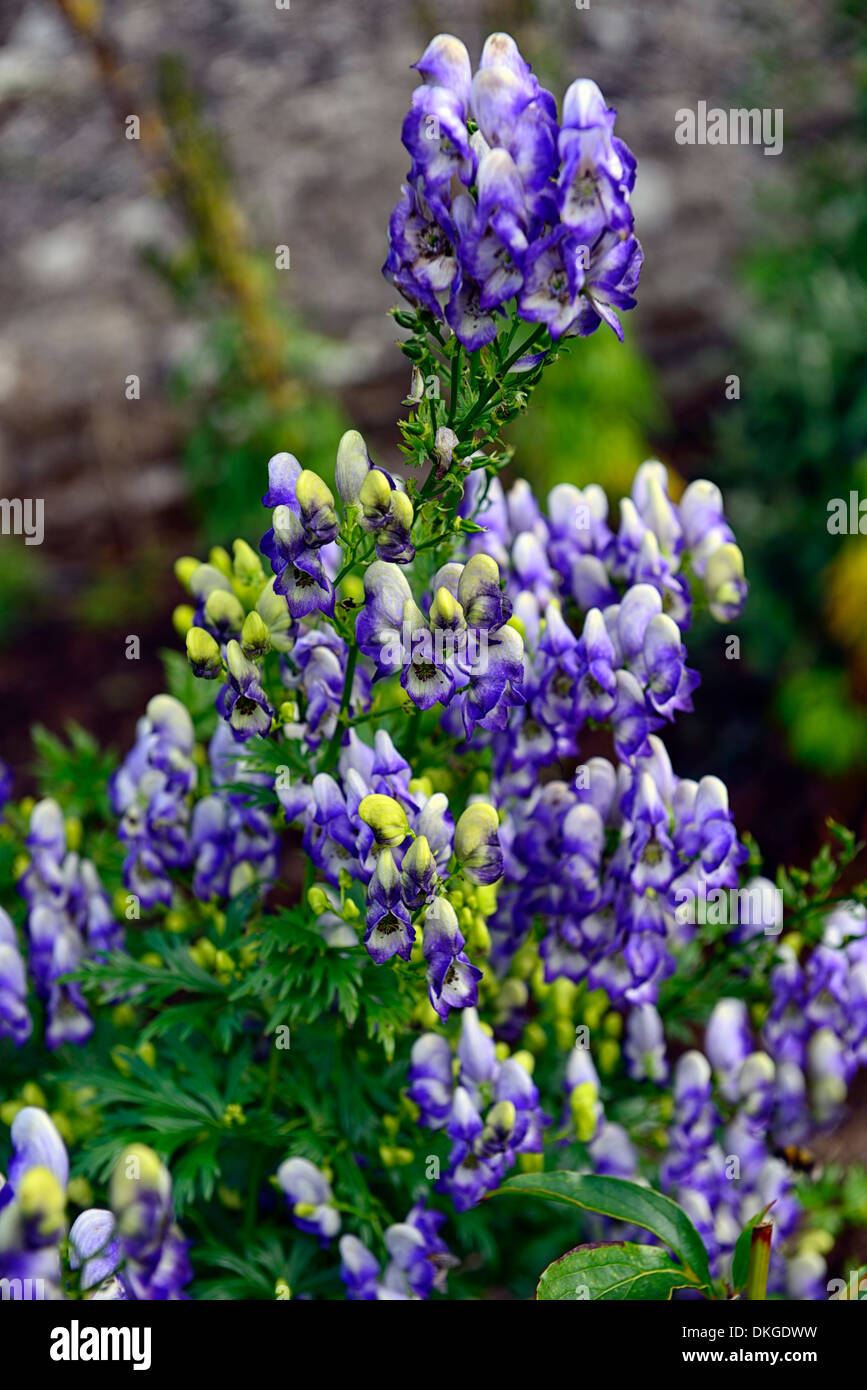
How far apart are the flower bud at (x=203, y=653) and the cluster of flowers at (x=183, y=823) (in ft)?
0.82

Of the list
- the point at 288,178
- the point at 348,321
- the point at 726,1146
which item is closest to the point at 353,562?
the point at 726,1146

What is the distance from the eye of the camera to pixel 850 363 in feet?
15.7

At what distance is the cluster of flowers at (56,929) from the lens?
6.25ft

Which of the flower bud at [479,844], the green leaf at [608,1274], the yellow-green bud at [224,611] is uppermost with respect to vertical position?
the yellow-green bud at [224,611]

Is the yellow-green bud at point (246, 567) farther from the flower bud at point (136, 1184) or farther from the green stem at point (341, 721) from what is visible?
the flower bud at point (136, 1184)

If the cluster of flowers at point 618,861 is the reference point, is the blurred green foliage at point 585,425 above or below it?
above

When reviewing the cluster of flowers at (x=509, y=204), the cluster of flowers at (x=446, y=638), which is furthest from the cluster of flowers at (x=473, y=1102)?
the cluster of flowers at (x=509, y=204)

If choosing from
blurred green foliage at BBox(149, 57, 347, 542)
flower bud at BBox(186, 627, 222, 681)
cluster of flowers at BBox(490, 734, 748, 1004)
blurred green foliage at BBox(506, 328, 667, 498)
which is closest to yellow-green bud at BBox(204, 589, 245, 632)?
flower bud at BBox(186, 627, 222, 681)

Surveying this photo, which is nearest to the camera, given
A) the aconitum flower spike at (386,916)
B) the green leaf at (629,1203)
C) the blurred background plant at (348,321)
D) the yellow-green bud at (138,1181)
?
the yellow-green bud at (138,1181)

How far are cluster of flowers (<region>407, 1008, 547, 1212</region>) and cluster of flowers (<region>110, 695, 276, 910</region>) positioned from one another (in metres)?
0.35

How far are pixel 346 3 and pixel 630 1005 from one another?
214 inches

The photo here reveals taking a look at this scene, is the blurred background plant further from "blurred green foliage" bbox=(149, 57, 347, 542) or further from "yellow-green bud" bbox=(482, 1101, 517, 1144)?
"yellow-green bud" bbox=(482, 1101, 517, 1144)

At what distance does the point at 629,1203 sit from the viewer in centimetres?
160

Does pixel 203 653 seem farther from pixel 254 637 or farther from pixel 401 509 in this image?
pixel 401 509
